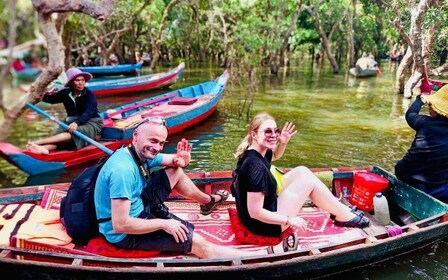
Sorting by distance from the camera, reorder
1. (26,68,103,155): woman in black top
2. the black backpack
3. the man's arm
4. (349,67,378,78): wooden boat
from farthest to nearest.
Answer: (349,67,378,78): wooden boat < (26,68,103,155): woman in black top < the man's arm < the black backpack

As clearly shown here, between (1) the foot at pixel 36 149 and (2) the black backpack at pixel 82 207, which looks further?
(1) the foot at pixel 36 149

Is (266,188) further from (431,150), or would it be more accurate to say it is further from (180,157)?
(431,150)

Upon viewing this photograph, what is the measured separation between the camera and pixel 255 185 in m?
4.08

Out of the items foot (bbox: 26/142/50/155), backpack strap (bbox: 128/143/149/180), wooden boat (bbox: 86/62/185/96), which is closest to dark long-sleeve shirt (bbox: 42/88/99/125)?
foot (bbox: 26/142/50/155)

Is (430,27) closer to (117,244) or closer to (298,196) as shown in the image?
(298,196)

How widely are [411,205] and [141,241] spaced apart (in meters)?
3.31

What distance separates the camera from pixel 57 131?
8.30m

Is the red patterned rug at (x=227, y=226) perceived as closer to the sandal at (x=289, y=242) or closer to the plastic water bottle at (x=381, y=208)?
the sandal at (x=289, y=242)

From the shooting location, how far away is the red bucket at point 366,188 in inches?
225

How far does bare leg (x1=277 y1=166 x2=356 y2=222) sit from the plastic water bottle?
2.26 feet

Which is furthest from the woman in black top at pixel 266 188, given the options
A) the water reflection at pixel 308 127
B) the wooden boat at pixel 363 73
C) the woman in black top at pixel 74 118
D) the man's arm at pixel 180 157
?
the wooden boat at pixel 363 73

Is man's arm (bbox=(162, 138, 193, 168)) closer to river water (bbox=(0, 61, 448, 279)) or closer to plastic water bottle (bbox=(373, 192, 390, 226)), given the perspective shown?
river water (bbox=(0, 61, 448, 279))

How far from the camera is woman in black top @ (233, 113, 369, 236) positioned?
162 inches

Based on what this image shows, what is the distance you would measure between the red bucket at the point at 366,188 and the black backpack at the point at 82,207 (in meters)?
3.28
